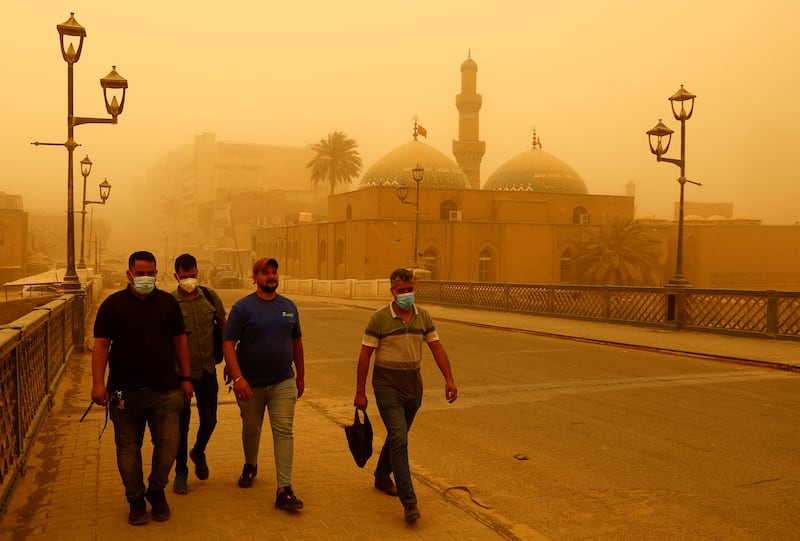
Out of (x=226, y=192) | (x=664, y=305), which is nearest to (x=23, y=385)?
(x=664, y=305)

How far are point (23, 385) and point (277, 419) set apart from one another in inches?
109

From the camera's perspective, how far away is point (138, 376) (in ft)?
16.0

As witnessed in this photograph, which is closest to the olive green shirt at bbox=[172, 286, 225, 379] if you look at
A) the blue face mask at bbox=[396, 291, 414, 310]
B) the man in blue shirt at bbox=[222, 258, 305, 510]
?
the man in blue shirt at bbox=[222, 258, 305, 510]

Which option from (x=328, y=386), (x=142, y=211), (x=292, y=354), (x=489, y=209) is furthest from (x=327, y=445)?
(x=142, y=211)

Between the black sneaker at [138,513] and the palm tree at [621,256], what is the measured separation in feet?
150

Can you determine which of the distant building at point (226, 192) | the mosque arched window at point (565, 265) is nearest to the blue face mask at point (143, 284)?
the mosque arched window at point (565, 265)

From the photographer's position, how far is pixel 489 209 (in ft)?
186

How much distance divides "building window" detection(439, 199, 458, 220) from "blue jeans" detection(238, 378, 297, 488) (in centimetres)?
4964

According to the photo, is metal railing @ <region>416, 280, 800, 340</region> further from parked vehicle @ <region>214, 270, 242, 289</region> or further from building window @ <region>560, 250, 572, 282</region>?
parked vehicle @ <region>214, 270, 242, 289</region>

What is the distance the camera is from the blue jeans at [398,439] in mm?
4941

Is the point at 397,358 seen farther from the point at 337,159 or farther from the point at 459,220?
the point at 337,159

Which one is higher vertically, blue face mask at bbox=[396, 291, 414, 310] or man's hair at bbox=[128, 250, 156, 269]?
man's hair at bbox=[128, 250, 156, 269]

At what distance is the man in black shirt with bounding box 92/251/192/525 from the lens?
482 cm

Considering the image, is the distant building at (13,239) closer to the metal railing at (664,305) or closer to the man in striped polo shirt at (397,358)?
the metal railing at (664,305)
